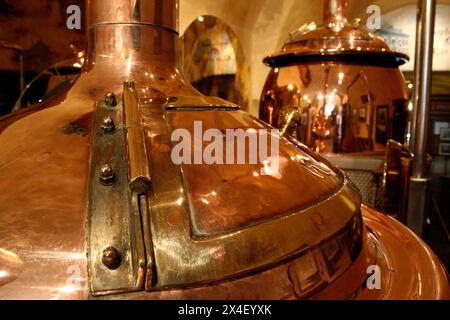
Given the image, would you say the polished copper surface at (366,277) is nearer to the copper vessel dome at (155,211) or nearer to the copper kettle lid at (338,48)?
the copper vessel dome at (155,211)

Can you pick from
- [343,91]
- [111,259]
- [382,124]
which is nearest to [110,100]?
[111,259]

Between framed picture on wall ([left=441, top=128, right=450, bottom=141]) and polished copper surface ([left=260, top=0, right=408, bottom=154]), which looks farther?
framed picture on wall ([left=441, top=128, right=450, bottom=141])

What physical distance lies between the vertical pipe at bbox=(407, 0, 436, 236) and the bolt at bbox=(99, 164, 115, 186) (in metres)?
1.67

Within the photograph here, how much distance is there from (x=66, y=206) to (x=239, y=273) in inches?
9.7

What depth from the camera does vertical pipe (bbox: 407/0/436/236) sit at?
192cm

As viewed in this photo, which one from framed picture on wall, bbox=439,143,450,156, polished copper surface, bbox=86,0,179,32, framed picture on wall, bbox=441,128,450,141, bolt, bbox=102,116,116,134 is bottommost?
framed picture on wall, bbox=439,143,450,156

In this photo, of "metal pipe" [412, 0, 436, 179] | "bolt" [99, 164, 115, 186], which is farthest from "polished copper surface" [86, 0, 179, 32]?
"metal pipe" [412, 0, 436, 179]

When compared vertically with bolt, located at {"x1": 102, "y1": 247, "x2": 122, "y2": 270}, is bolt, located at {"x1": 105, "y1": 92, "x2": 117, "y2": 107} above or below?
above

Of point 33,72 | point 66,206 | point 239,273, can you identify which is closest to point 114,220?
point 66,206

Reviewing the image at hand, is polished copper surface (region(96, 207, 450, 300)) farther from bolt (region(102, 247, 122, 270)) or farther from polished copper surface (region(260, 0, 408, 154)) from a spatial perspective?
polished copper surface (region(260, 0, 408, 154))

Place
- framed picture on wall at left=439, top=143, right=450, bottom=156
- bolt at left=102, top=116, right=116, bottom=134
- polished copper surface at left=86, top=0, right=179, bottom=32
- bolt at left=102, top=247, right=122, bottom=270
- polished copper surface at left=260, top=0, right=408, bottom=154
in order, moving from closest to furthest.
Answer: bolt at left=102, top=247, right=122, bottom=270 < bolt at left=102, top=116, right=116, bottom=134 < polished copper surface at left=86, top=0, right=179, bottom=32 < polished copper surface at left=260, top=0, right=408, bottom=154 < framed picture on wall at left=439, top=143, right=450, bottom=156

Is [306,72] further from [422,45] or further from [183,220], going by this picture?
[183,220]

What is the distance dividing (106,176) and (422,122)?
1762 mm

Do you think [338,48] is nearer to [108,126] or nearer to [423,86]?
[423,86]
